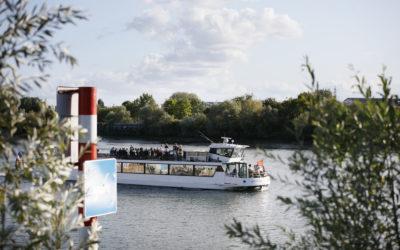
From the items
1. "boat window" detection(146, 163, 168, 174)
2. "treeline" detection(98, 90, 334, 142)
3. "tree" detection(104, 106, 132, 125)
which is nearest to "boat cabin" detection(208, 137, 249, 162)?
"boat window" detection(146, 163, 168, 174)

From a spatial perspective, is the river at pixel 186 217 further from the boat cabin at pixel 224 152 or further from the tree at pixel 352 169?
the tree at pixel 352 169

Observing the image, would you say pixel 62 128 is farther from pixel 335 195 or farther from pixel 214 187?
pixel 214 187

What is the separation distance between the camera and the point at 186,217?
129 feet

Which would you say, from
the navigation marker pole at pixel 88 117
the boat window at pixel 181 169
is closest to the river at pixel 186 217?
the boat window at pixel 181 169

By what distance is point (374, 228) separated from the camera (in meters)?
7.57

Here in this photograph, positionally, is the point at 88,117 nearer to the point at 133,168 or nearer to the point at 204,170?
the point at 204,170

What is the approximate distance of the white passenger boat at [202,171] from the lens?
168 feet

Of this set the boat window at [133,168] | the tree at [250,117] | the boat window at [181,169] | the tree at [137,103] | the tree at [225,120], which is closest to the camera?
the boat window at [181,169]

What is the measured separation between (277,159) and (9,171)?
4.13 m

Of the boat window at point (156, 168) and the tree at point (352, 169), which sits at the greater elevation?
the tree at point (352, 169)

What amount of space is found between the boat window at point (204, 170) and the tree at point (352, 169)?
44700 mm

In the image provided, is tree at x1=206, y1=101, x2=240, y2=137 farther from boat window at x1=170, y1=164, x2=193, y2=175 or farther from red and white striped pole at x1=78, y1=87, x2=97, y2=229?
red and white striped pole at x1=78, y1=87, x2=97, y2=229

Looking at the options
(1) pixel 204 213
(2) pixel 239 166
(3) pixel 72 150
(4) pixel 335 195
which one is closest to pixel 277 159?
(4) pixel 335 195

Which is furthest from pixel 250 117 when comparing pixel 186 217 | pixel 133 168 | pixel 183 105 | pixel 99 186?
pixel 99 186
